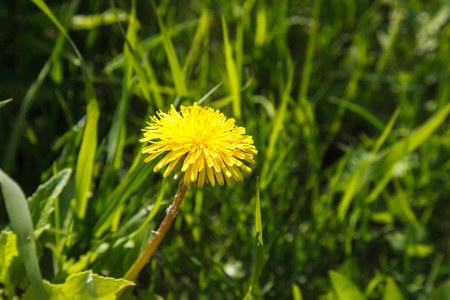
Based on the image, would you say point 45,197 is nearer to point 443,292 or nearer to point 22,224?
point 22,224

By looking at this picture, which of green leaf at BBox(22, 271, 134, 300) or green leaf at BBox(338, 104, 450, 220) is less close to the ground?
green leaf at BBox(338, 104, 450, 220)

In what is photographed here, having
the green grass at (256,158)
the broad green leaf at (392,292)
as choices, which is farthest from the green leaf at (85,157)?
the broad green leaf at (392,292)

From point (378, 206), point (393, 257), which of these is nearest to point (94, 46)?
point (378, 206)

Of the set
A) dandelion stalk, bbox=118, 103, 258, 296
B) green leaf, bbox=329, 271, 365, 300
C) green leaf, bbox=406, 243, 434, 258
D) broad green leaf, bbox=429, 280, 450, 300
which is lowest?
green leaf, bbox=406, 243, 434, 258

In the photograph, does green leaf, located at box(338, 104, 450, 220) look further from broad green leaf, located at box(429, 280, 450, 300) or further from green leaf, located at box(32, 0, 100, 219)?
green leaf, located at box(32, 0, 100, 219)

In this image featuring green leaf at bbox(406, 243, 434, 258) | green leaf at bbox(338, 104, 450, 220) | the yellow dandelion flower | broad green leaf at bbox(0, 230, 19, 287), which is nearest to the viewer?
the yellow dandelion flower

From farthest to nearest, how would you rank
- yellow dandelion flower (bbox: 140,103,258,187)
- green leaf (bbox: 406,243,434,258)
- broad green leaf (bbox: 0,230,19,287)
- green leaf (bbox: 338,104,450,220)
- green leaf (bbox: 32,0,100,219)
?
1. green leaf (bbox: 406,243,434,258)
2. green leaf (bbox: 338,104,450,220)
3. green leaf (bbox: 32,0,100,219)
4. broad green leaf (bbox: 0,230,19,287)
5. yellow dandelion flower (bbox: 140,103,258,187)

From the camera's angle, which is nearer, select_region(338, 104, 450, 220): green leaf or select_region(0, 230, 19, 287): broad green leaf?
select_region(0, 230, 19, 287): broad green leaf

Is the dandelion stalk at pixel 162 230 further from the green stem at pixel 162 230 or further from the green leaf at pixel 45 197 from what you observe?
the green leaf at pixel 45 197

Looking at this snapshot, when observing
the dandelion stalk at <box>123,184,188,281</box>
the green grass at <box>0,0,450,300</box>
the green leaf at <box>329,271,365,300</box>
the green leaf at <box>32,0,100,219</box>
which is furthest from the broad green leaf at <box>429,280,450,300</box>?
the green leaf at <box>32,0,100,219</box>
